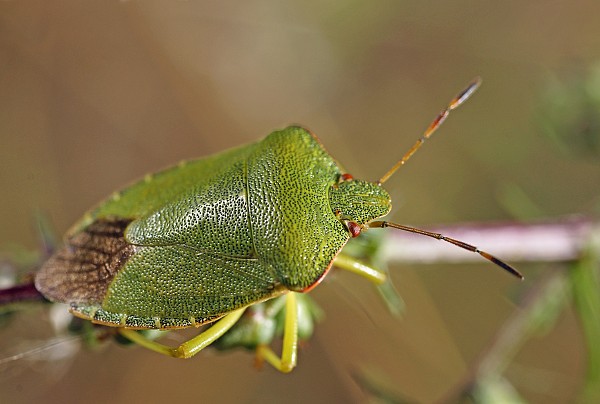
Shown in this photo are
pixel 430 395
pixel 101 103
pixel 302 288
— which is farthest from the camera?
pixel 101 103

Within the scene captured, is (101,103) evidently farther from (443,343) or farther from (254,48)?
(443,343)

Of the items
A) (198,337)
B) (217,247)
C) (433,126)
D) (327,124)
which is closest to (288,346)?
(198,337)

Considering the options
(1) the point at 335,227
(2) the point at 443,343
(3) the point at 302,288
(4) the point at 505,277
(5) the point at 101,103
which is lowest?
(3) the point at 302,288

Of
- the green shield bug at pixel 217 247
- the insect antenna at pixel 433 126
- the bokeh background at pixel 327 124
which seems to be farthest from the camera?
the bokeh background at pixel 327 124

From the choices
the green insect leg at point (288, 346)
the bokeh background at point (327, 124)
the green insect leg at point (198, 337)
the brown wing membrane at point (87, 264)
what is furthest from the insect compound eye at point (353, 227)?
the bokeh background at point (327, 124)

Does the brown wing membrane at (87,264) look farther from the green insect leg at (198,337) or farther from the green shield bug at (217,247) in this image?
the green insect leg at (198,337)

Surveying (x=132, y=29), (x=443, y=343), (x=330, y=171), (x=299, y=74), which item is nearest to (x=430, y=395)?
(x=443, y=343)
